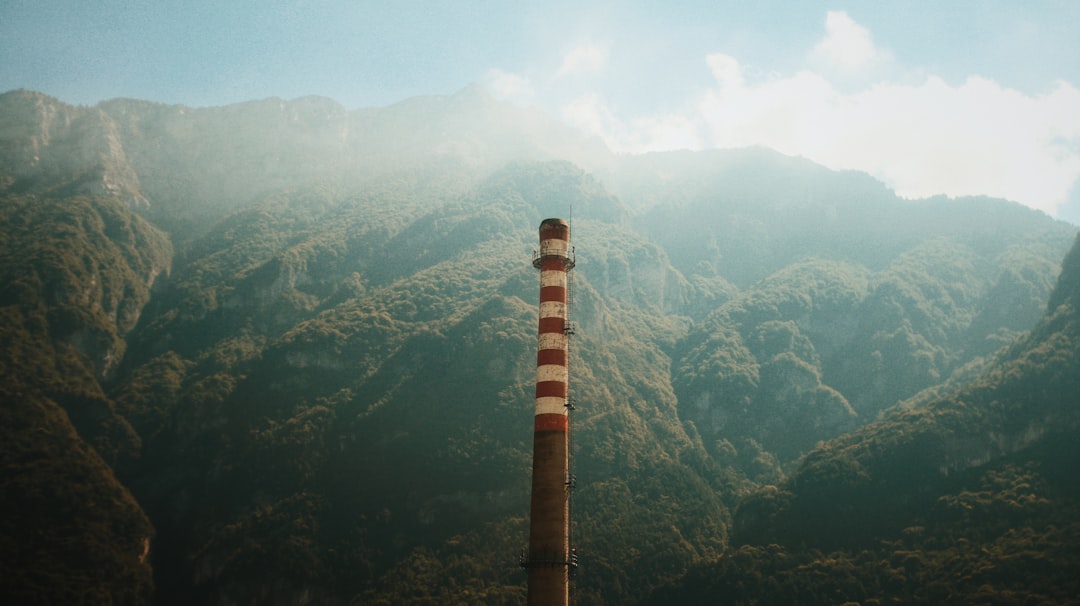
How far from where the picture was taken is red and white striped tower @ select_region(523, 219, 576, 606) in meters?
48.6

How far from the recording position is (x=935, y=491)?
463 ft

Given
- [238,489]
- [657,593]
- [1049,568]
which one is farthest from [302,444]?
[1049,568]

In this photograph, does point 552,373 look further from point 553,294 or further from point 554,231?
point 554,231

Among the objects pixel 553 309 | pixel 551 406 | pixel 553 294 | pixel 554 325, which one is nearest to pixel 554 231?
pixel 553 294

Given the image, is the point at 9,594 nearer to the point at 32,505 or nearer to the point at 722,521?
the point at 32,505

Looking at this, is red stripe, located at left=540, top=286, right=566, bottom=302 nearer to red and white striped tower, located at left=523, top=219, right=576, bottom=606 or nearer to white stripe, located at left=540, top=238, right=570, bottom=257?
red and white striped tower, located at left=523, top=219, right=576, bottom=606

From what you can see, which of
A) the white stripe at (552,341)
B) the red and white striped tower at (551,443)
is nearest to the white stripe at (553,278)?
the red and white striped tower at (551,443)

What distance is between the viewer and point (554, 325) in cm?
5403

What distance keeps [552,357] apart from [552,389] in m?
2.13

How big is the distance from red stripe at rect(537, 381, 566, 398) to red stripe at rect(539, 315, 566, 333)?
3.45m

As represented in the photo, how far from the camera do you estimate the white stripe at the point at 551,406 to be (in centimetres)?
5194

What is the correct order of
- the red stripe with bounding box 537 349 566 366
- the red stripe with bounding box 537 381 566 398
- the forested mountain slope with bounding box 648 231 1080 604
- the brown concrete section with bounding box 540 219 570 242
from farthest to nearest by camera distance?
the forested mountain slope with bounding box 648 231 1080 604
the brown concrete section with bounding box 540 219 570 242
the red stripe with bounding box 537 349 566 366
the red stripe with bounding box 537 381 566 398

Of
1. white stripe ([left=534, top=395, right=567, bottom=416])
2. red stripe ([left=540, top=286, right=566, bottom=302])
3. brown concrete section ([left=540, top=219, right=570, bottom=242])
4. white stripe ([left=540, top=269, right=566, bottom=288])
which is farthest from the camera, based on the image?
brown concrete section ([left=540, top=219, right=570, bottom=242])

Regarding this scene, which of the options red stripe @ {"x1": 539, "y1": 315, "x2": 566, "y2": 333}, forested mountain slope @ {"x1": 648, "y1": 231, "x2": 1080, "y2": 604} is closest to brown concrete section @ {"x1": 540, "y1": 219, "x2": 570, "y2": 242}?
red stripe @ {"x1": 539, "y1": 315, "x2": 566, "y2": 333}
